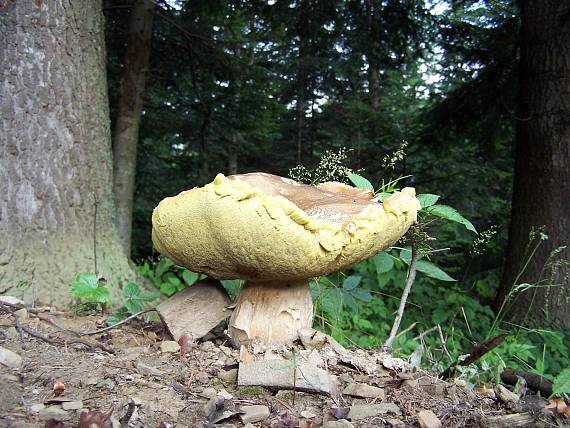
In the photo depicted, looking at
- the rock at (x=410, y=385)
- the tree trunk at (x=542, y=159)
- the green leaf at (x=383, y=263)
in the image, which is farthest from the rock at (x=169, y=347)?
the tree trunk at (x=542, y=159)

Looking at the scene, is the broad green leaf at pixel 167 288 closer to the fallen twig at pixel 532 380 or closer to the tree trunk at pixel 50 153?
the tree trunk at pixel 50 153

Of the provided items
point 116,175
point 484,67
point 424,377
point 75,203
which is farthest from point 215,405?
point 484,67

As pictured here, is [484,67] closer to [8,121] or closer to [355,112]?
[355,112]

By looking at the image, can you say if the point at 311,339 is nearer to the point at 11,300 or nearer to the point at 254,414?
the point at 254,414

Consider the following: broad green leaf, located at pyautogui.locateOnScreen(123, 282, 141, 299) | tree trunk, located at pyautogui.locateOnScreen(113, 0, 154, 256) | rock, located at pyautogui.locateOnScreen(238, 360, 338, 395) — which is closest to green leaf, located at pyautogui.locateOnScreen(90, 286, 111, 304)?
broad green leaf, located at pyautogui.locateOnScreen(123, 282, 141, 299)

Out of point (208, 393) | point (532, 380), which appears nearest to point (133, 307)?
point (208, 393)

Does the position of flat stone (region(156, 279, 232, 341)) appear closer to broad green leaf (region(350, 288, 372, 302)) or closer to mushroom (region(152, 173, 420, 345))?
mushroom (region(152, 173, 420, 345))
